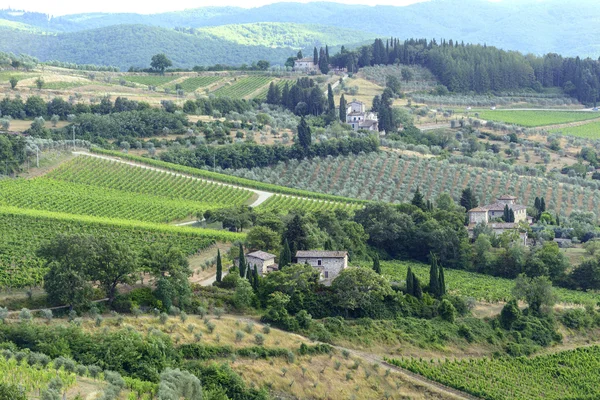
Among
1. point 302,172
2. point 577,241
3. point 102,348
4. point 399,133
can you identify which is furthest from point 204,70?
point 102,348

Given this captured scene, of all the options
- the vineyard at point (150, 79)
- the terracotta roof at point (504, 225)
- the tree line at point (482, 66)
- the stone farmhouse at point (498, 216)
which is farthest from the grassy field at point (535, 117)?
the terracotta roof at point (504, 225)

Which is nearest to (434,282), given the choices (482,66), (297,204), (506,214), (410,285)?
(410,285)

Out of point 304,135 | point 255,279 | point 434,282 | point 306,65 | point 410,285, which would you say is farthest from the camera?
point 306,65

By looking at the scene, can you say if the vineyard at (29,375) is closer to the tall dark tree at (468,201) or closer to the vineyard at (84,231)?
the vineyard at (84,231)

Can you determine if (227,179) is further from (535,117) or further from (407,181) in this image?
(535,117)

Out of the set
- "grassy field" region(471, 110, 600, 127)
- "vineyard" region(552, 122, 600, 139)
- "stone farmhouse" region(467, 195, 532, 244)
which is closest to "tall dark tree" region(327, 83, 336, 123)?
"grassy field" region(471, 110, 600, 127)

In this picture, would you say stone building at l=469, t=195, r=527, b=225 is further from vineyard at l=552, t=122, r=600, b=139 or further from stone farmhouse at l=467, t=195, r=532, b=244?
vineyard at l=552, t=122, r=600, b=139
